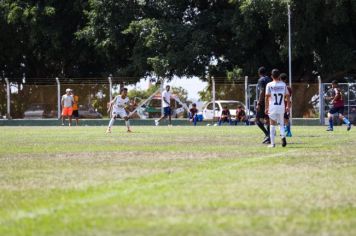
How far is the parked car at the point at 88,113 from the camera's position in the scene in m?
49.8

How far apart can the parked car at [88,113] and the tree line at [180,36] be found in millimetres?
5645

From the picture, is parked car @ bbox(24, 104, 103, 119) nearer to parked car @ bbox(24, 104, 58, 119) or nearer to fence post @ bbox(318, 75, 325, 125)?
parked car @ bbox(24, 104, 58, 119)

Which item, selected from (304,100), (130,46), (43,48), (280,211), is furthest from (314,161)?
(43,48)

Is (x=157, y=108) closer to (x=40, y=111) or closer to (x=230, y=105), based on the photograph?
(x=230, y=105)

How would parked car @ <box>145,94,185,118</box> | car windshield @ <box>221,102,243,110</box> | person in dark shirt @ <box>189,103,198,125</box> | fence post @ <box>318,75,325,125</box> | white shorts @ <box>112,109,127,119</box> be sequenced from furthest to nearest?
parked car @ <box>145,94,185,118</box> < car windshield @ <box>221,102,243,110</box> < person in dark shirt @ <box>189,103,198,125</box> < fence post @ <box>318,75,325,125</box> < white shorts @ <box>112,109,127,119</box>

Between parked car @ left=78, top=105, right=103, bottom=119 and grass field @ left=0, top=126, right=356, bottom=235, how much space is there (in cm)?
3446

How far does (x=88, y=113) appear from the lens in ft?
164

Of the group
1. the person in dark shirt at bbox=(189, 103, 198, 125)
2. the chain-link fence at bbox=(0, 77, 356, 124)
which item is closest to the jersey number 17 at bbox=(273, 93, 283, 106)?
the chain-link fence at bbox=(0, 77, 356, 124)

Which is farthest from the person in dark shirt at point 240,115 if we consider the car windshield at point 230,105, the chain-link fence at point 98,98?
the car windshield at point 230,105

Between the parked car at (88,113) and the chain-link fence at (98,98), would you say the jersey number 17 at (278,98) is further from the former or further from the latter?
the parked car at (88,113)

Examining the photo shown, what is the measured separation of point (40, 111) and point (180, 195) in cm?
4191

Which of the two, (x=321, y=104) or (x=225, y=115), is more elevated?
(x=321, y=104)

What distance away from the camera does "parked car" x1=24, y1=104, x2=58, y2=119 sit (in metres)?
49.7

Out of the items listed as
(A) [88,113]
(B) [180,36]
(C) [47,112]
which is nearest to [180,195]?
(A) [88,113]
